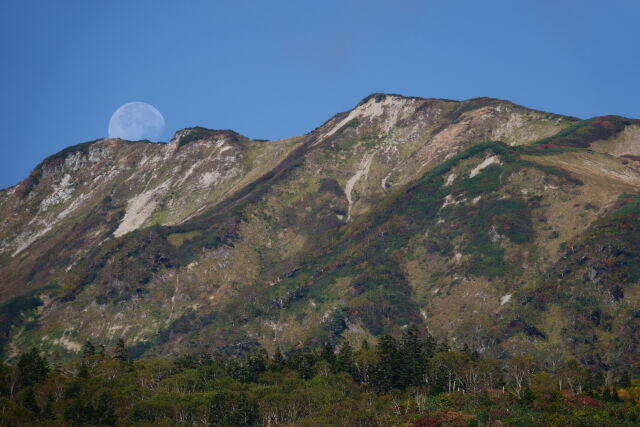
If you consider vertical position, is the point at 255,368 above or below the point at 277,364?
above

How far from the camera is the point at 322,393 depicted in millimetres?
140625

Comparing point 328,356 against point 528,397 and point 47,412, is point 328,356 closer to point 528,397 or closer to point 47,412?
point 528,397

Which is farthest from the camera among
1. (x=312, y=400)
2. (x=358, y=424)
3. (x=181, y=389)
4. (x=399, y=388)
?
(x=399, y=388)

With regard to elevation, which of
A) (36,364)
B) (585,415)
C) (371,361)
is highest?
(36,364)

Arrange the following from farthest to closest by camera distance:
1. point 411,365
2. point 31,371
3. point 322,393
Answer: point 411,365, point 31,371, point 322,393

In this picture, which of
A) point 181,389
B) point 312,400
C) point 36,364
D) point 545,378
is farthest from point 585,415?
point 36,364

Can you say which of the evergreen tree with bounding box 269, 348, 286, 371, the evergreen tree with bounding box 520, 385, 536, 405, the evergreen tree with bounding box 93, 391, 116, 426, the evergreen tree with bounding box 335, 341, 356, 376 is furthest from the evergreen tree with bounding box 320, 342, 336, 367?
the evergreen tree with bounding box 93, 391, 116, 426

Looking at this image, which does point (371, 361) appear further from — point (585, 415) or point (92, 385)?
point (92, 385)

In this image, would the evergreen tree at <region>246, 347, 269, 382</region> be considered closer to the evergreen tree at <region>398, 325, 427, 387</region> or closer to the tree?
the evergreen tree at <region>398, 325, 427, 387</region>

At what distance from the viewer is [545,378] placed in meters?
151

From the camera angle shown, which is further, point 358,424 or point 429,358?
point 429,358

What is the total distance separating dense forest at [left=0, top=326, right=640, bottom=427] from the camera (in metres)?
124

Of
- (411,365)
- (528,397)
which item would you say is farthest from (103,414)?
(528,397)

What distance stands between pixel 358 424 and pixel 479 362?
55940 mm
